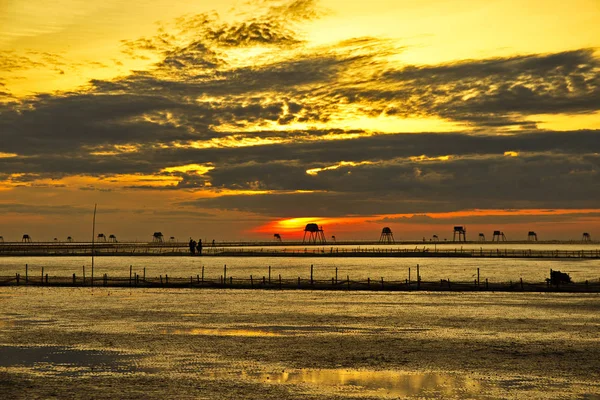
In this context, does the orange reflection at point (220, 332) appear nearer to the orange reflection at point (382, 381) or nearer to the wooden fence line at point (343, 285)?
the orange reflection at point (382, 381)

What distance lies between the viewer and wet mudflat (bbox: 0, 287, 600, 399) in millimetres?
22984

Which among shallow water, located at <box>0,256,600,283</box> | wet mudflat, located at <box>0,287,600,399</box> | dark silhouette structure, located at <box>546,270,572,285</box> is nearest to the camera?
wet mudflat, located at <box>0,287,600,399</box>

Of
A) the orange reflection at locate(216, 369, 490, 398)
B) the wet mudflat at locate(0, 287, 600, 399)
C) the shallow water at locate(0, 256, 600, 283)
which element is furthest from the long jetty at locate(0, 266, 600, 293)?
the orange reflection at locate(216, 369, 490, 398)

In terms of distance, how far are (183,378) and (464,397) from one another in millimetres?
10122

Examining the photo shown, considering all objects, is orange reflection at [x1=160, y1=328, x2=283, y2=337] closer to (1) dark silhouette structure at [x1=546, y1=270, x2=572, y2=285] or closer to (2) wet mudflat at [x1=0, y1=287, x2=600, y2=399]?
(2) wet mudflat at [x1=0, y1=287, x2=600, y2=399]

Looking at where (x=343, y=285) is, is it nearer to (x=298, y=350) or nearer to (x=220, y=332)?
(x=220, y=332)

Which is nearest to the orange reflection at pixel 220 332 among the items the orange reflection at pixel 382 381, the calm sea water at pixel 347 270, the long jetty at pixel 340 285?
the orange reflection at pixel 382 381

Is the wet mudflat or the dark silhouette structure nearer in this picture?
the wet mudflat

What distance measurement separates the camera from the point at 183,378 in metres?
24.4

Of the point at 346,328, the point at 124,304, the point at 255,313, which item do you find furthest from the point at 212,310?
the point at 346,328

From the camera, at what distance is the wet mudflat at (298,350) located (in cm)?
2298

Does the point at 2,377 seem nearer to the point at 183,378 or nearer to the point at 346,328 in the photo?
the point at 183,378

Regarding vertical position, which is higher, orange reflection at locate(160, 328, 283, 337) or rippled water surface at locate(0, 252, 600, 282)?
rippled water surface at locate(0, 252, 600, 282)

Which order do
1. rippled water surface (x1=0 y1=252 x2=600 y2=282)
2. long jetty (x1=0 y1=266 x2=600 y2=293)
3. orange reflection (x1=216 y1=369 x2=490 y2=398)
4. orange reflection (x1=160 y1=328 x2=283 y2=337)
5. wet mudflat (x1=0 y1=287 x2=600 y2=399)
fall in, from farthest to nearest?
rippled water surface (x1=0 y1=252 x2=600 y2=282), long jetty (x1=0 y1=266 x2=600 y2=293), orange reflection (x1=160 y1=328 x2=283 y2=337), wet mudflat (x1=0 y1=287 x2=600 y2=399), orange reflection (x1=216 y1=369 x2=490 y2=398)
